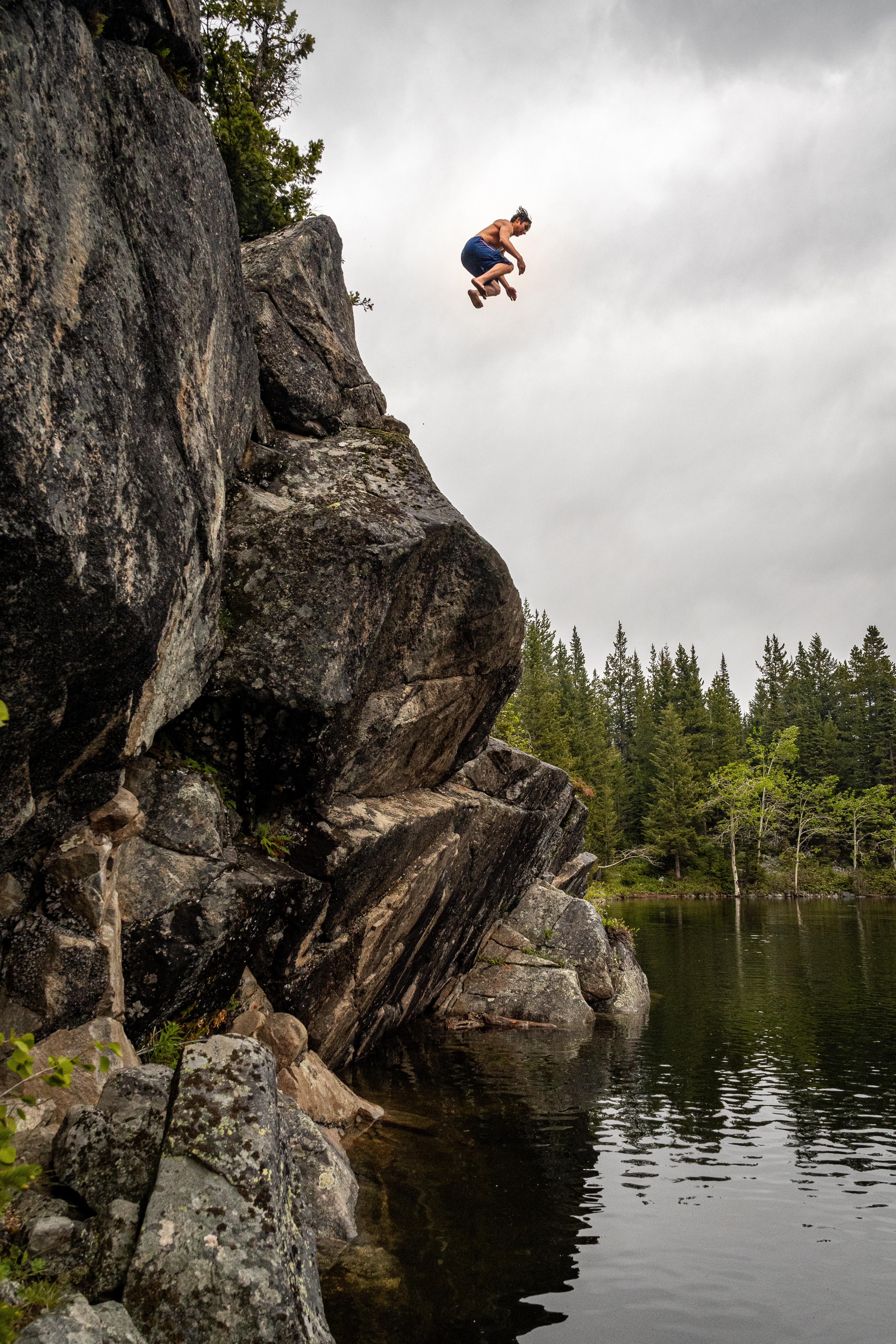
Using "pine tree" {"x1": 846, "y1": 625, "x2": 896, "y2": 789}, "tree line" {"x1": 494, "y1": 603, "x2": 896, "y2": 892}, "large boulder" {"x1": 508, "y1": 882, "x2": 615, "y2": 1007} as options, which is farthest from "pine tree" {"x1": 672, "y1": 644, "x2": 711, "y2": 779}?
"large boulder" {"x1": 508, "y1": 882, "x2": 615, "y2": 1007}

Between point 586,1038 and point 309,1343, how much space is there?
15.3 metres

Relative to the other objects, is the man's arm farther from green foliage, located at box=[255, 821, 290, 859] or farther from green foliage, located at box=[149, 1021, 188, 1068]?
green foliage, located at box=[149, 1021, 188, 1068]

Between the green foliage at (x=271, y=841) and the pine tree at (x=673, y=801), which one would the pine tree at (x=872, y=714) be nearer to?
the pine tree at (x=673, y=801)

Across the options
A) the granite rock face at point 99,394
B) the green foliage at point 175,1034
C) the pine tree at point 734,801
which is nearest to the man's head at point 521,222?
the granite rock face at point 99,394

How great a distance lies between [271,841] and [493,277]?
35.8ft

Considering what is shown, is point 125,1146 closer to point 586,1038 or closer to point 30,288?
point 30,288

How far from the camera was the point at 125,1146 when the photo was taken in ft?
19.4

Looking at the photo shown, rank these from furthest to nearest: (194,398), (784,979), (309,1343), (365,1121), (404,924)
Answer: (784,979), (404,924), (365,1121), (194,398), (309,1343)

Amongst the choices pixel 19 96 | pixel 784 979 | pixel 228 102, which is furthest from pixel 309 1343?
pixel 784 979

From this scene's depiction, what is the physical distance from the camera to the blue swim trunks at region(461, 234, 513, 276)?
15117 mm

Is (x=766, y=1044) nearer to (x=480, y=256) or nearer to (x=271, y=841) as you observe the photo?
(x=271, y=841)

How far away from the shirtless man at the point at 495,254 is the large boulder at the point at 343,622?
152 inches

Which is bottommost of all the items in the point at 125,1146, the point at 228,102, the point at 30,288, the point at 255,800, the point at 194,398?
the point at 125,1146

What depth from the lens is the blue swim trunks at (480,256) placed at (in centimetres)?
1512
